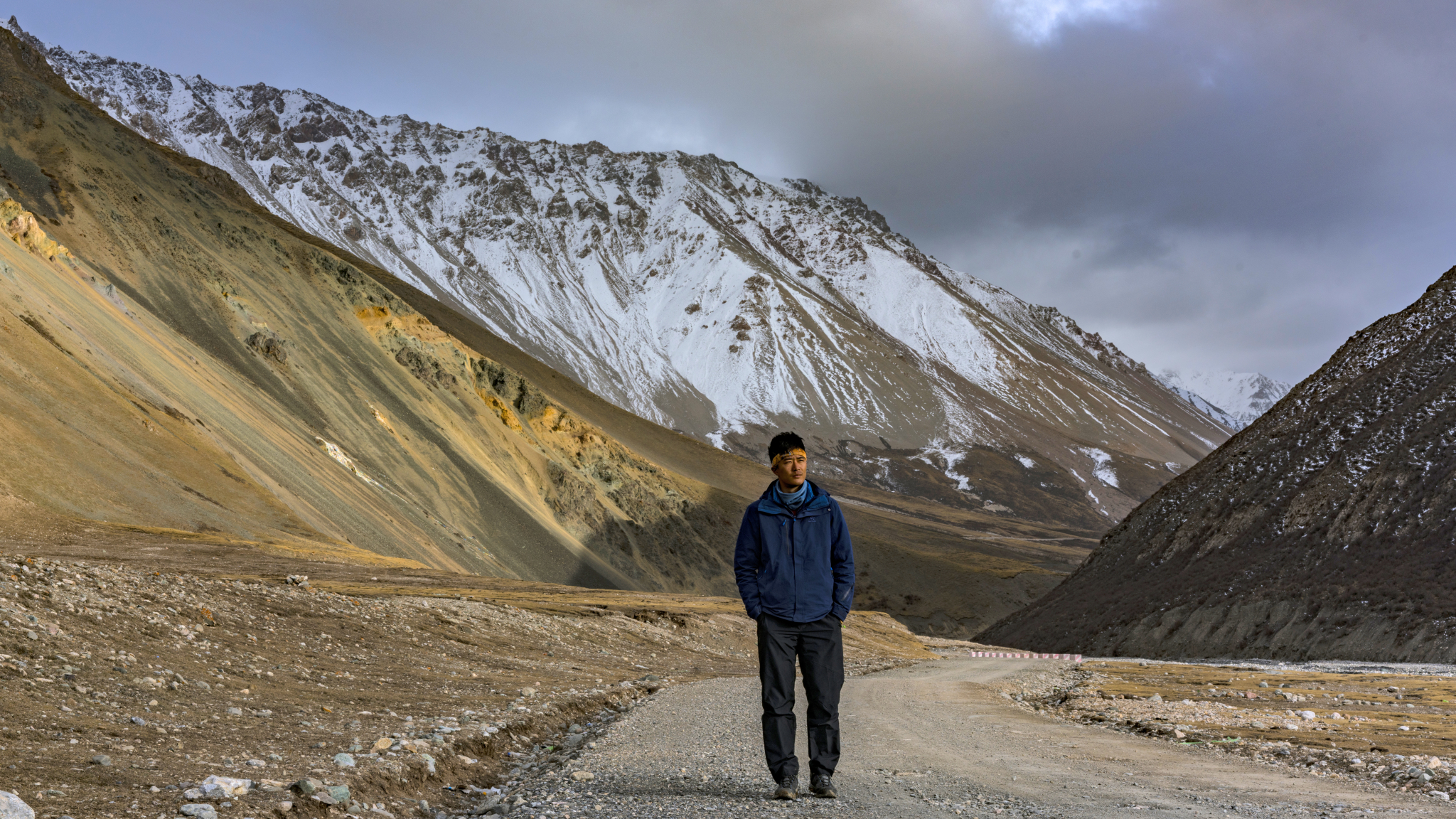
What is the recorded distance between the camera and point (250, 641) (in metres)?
12.3

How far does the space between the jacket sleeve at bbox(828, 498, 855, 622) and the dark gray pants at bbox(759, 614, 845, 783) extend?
0.37 feet

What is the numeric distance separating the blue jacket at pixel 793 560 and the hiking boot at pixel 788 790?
1103 mm

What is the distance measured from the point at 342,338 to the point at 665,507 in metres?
33.0

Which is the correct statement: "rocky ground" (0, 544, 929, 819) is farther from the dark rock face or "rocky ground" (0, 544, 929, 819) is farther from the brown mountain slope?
the dark rock face

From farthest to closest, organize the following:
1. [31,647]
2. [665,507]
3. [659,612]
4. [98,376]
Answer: [665,507] < [98,376] < [659,612] < [31,647]

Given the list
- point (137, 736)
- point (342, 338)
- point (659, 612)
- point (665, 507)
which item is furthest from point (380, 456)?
point (137, 736)

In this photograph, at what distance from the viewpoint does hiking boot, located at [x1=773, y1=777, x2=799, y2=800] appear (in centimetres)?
675

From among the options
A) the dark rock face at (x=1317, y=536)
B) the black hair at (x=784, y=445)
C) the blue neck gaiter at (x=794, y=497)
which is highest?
the dark rock face at (x=1317, y=536)

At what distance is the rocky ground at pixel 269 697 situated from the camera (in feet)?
19.7

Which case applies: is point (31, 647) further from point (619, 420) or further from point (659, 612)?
point (619, 420)

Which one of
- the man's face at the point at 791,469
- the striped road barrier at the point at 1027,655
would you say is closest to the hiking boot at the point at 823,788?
the man's face at the point at 791,469

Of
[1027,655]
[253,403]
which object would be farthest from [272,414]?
[1027,655]

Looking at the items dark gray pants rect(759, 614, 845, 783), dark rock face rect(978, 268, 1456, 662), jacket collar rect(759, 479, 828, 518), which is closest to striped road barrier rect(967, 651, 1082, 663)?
dark rock face rect(978, 268, 1456, 662)

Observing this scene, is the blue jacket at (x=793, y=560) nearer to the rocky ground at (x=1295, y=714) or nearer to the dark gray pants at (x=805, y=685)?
the dark gray pants at (x=805, y=685)
